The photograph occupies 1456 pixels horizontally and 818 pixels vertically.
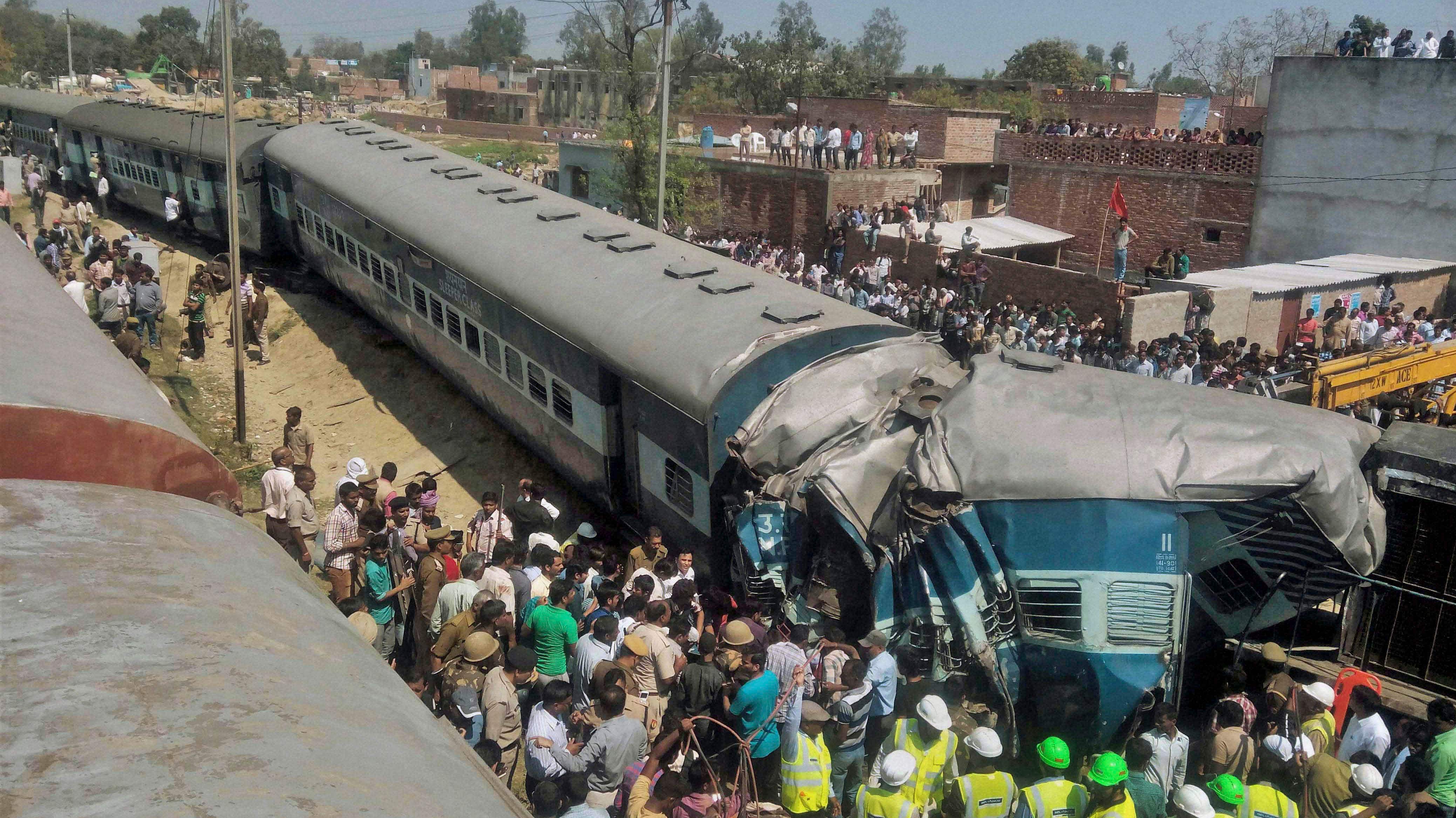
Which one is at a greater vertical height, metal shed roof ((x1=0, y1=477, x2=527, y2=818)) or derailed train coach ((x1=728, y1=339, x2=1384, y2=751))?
metal shed roof ((x1=0, y1=477, x2=527, y2=818))

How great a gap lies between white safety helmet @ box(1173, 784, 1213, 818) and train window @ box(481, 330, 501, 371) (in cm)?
893

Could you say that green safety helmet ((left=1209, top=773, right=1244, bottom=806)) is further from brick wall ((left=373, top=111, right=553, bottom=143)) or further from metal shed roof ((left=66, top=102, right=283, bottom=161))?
brick wall ((left=373, top=111, right=553, bottom=143))

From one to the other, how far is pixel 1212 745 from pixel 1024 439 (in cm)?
211

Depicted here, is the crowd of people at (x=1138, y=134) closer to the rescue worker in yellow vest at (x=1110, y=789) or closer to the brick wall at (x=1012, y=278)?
the brick wall at (x=1012, y=278)

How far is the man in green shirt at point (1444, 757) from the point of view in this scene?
5.89 meters

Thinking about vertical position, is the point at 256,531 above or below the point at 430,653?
above

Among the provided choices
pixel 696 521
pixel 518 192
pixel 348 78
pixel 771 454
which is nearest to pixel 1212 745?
pixel 771 454

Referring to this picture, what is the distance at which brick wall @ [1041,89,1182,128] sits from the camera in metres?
36.2

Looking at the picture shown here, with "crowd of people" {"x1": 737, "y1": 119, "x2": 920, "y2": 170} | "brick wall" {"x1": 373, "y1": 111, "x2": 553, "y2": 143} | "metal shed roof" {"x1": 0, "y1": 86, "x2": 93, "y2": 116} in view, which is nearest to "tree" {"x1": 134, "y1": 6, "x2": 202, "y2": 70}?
"brick wall" {"x1": 373, "y1": 111, "x2": 553, "y2": 143}

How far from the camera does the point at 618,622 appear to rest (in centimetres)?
718

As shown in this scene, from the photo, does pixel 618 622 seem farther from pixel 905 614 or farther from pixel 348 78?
pixel 348 78

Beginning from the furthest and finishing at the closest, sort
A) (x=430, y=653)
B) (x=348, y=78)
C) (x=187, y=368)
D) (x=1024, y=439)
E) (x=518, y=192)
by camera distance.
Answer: (x=348, y=78)
(x=187, y=368)
(x=518, y=192)
(x=430, y=653)
(x=1024, y=439)

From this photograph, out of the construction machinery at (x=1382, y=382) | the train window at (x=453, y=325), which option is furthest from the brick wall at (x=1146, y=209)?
the train window at (x=453, y=325)

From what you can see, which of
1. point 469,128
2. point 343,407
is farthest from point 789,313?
point 469,128
